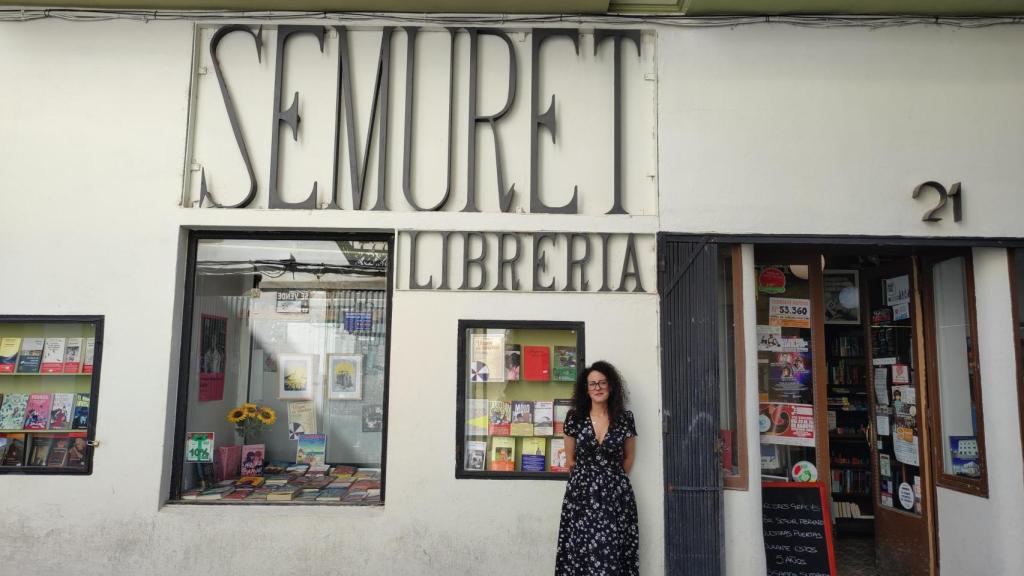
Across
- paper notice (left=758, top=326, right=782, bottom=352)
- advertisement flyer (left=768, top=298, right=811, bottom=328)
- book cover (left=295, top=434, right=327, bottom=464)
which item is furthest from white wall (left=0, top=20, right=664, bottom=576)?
advertisement flyer (left=768, top=298, right=811, bottom=328)

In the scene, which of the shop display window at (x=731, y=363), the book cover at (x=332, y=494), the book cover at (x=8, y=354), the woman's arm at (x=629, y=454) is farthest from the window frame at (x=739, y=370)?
the book cover at (x=8, y=354)

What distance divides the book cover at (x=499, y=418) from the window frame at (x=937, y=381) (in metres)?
3.72

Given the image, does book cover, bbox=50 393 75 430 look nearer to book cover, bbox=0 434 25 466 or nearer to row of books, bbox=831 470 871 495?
book cover, bbox=0 434 25 466

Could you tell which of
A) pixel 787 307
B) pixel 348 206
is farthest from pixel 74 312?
pixel 787 307

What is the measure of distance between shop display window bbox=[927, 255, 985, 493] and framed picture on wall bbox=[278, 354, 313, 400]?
5451 millimetres

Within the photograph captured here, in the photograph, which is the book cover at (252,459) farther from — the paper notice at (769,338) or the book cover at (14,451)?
the paper notice at (769,338)

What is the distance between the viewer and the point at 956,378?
5.62m

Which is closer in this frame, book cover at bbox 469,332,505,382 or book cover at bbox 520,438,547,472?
book cover at bbox 520,438,547,472

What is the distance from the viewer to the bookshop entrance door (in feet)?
19.2

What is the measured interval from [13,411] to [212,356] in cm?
162

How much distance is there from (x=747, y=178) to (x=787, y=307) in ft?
4.22

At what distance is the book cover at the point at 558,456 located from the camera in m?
5.20

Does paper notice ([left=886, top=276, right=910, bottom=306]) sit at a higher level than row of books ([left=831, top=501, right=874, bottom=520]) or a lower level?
higher

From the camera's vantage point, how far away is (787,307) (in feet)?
19.2
